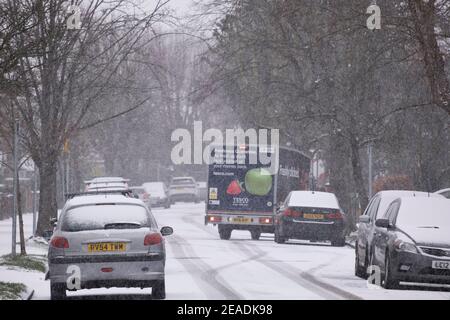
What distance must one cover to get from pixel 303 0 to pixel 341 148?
1399cm

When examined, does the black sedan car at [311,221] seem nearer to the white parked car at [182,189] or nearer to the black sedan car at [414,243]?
the black sedan car at [414,243]

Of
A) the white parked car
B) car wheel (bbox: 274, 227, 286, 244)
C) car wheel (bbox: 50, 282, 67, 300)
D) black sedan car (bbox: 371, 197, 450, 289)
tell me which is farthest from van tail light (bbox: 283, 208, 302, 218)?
the white parked car

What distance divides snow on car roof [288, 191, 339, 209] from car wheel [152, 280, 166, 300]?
60.7ft

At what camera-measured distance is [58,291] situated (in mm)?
17562

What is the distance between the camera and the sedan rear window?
58.5 ft

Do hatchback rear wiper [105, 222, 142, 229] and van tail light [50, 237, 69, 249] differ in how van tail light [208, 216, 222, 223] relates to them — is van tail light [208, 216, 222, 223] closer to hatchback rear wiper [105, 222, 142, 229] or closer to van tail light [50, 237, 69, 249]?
hatchback rear wiper [105, 222, 142, 229]

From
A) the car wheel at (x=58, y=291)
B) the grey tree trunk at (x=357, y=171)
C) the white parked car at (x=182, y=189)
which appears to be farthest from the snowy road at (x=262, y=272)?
the white parked car at (x=182, y=189)

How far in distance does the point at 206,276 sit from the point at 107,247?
5.55 meters

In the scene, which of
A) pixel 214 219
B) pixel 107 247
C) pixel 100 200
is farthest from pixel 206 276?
pixel 214 219

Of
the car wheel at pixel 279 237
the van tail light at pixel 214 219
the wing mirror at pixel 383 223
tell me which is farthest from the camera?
the van tail light at pixel 214 219

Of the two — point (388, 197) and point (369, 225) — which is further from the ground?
point (388, 197)

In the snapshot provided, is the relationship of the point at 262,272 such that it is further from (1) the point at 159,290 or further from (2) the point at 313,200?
(2) the point at 313,200

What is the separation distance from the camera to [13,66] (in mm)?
17859

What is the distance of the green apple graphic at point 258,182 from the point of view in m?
40.0
